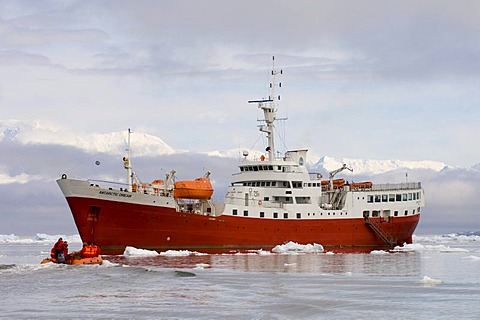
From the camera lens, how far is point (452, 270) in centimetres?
3909

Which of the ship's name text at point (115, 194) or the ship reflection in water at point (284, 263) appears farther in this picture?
the ship's name text at point (115, 194)

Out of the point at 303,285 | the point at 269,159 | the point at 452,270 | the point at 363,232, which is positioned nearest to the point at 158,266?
the point at 303,285

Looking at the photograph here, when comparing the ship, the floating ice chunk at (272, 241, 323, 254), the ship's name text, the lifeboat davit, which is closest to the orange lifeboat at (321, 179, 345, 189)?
the ship

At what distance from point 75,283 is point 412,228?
4143 cm

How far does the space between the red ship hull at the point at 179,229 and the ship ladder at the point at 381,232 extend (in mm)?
4077

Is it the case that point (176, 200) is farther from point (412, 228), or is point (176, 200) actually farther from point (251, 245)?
point (412, 228)

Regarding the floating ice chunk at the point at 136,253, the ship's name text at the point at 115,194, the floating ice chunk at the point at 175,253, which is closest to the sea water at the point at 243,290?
the floating ice chunk at the point at 136,253

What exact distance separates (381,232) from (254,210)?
13.3 metres

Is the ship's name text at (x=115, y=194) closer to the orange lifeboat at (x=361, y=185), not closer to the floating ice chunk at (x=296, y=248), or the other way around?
the floating ice chunk at (x=296, y=248)

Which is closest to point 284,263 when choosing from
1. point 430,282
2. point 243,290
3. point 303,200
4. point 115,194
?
point 430,282

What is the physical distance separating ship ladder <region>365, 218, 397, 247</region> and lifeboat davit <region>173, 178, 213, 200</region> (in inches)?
608

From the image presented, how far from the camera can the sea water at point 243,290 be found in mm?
22884

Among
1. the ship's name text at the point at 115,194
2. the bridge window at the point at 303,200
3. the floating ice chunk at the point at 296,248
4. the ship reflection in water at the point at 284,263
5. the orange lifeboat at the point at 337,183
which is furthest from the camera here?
the orange lifeboat at the point at 337,183

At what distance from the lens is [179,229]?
2035 inches
